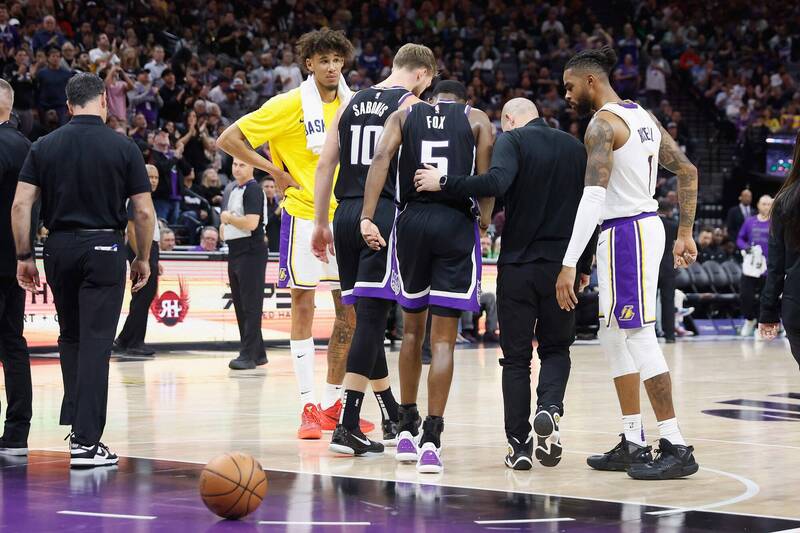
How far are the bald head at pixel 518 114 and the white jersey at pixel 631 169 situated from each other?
473 millimetres

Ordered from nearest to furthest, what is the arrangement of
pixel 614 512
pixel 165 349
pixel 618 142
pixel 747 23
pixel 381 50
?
pixel 614 512
pixel 618 142
pixel 165 349
pixel 381 50
pixel 747 23

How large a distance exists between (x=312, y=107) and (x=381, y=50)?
55.6 ft

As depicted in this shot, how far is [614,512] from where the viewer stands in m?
5.45

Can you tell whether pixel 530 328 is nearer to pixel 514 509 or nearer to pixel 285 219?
pixel 514 509

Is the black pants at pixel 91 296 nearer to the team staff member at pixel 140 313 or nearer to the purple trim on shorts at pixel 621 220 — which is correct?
the purple trim on shorts at pixel 621 220

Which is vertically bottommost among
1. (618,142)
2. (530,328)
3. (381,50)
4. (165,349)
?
(165,349)

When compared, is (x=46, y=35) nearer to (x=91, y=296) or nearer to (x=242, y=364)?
(x=242, y=364)

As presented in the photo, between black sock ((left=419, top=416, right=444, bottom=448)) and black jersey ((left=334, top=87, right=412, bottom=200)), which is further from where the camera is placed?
black jersey ((left=334, top=87, right=412, bottom=200))

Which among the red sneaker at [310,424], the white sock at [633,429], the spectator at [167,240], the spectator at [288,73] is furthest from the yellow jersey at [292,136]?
the spectator at [288,73]

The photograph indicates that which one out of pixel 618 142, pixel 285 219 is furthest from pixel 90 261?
pixel 618 142

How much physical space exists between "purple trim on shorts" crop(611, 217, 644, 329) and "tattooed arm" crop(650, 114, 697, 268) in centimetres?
39

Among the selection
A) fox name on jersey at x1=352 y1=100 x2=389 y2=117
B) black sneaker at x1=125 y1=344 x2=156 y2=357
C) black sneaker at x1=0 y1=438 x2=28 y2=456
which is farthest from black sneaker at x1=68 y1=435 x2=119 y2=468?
black sneaker at x1=125 y1=344 x2=156 y2=357

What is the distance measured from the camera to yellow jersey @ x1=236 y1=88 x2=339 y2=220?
8.30m

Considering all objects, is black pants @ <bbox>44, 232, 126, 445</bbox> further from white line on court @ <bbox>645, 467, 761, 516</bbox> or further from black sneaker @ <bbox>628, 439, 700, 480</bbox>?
white line on court @ <bbox>645, 467, 761, 516</bbox>
